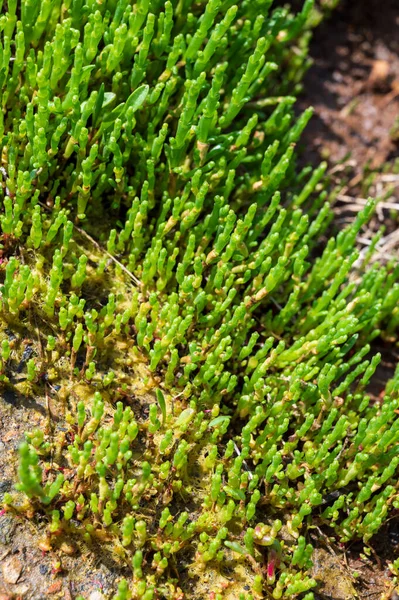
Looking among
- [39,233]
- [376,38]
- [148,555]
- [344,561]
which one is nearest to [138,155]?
[39,233]

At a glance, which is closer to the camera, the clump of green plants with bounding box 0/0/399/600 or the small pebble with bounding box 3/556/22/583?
the small pebble with bounding box 3/556/22/583

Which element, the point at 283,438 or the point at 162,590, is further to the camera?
the point at 283,438

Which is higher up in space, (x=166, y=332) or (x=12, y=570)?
(x=166, y=332)

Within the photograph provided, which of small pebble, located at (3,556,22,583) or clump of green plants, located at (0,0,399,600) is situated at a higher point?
clump of green plants, located at (0,0,399,600)

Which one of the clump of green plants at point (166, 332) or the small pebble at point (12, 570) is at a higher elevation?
the clump of green plants at point (166, 332)

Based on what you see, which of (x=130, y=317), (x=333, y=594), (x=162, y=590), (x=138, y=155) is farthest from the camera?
(x=138, y=155)

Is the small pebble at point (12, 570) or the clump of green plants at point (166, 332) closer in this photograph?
the small pebble at point (12, 570)

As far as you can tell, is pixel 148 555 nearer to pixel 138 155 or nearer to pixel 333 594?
pixel 333 594

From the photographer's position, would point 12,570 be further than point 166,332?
No
